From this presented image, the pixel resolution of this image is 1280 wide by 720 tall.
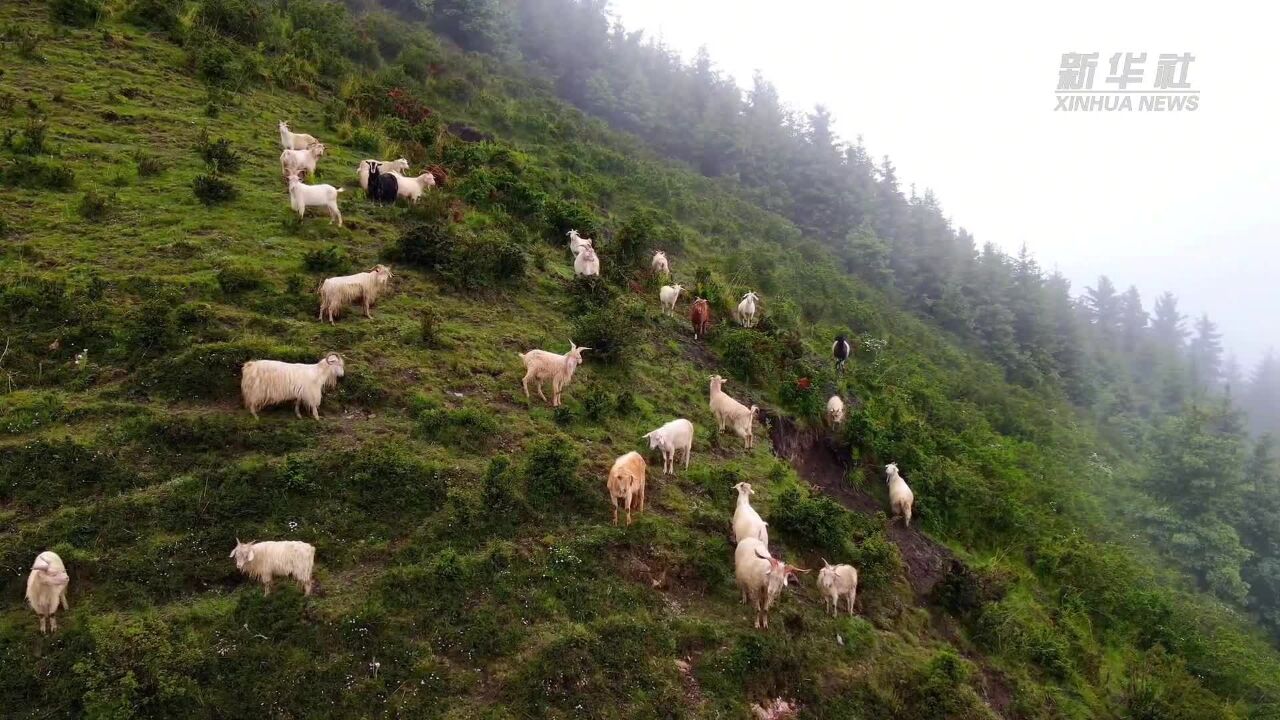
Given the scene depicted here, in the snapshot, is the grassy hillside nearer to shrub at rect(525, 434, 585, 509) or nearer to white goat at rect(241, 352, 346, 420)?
shrub at rect(525, 434, 585, 509)

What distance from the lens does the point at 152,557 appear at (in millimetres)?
6836

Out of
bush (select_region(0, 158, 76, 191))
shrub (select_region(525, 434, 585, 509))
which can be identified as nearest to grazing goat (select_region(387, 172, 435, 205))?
bush (select_region(0, 158, 76, 191))

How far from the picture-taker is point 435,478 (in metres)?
8.64

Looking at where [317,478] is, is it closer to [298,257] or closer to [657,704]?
[657,704]

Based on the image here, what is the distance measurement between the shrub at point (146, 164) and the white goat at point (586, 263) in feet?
28.5

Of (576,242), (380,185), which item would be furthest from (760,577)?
(380,185)

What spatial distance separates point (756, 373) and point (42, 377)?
41.4ft

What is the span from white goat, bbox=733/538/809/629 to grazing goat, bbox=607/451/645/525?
Answer: 159cm

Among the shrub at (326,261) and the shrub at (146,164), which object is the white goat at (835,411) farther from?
the shrub at (146,164)

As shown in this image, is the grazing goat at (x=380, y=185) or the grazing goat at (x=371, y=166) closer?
the grazing goat at (x=380, y=185)

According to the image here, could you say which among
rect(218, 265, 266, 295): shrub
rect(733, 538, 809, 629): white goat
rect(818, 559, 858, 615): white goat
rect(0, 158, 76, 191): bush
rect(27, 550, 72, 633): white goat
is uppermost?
rect(0, 158, 76, 191): bush

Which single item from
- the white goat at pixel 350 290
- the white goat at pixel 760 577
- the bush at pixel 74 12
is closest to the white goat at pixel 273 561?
the white goat at pixel 350 290

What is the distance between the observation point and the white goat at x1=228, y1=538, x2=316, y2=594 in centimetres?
689

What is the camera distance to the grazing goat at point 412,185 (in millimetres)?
15898
